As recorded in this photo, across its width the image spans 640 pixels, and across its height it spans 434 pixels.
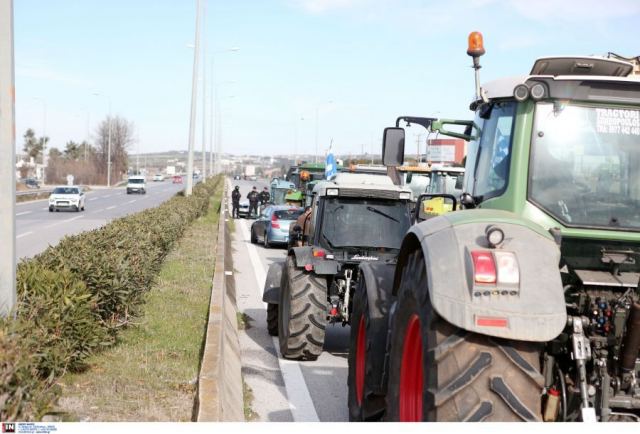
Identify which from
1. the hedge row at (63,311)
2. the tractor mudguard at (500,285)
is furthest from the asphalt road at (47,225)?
the tractor mudguard at (500,285)

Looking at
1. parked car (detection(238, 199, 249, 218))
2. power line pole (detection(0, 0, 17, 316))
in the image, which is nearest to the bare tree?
parked car (detection(238, 199, 249, 218))

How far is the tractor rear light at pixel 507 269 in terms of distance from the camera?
4105mm

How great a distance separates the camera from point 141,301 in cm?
1059

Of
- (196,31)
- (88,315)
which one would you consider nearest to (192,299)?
(88,315)

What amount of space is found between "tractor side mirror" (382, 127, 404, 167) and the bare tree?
123427mm

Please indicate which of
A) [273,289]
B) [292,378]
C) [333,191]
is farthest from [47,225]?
[292,378]

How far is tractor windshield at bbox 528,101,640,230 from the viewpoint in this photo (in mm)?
5109

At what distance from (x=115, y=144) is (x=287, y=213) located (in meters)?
111

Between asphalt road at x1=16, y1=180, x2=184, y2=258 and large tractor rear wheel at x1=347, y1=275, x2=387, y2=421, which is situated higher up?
large tractor rear wheel at x1=347, y1=275, x2=387, y2=421

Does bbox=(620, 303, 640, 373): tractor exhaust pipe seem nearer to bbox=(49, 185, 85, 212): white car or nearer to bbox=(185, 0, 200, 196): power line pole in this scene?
bbox=(185, 0, 200, 196): power line pole

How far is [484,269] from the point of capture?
4141 millimetres

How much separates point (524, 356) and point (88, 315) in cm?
500

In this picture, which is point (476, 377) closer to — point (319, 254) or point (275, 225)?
point (319, 254)
